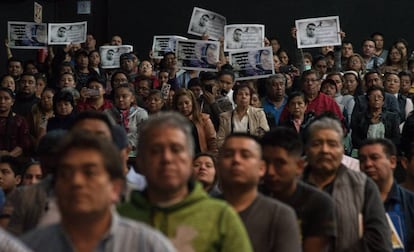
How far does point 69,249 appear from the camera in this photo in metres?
3.92

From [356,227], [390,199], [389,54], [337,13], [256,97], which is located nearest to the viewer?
[356,227]

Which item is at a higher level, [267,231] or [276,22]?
[276,22]

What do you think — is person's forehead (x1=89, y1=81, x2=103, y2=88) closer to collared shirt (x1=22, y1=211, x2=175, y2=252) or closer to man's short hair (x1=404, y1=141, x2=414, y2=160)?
man's short hair (x1=404, y1=141, x2=414, y2=160)

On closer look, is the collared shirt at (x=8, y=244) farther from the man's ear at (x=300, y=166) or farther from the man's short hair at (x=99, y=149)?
the man's ear at (x=300, y=166)

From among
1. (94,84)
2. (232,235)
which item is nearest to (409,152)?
(232,235)

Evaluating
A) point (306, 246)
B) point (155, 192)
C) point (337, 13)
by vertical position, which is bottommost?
point (306, 246)

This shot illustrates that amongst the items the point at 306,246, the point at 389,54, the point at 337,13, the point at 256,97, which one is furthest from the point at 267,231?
the point at 337,13

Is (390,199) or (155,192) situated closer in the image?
(155,192)

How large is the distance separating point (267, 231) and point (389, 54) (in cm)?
1108

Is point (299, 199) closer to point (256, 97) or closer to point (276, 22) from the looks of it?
point (256, 97)

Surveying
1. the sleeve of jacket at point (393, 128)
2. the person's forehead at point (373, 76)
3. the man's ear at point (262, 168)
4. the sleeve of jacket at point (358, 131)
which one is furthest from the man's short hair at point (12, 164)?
the person's forehead at point (373, 76)

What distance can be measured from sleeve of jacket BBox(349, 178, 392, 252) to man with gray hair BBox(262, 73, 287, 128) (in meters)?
6.61

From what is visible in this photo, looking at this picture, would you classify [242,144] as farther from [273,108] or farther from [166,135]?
[273,108]

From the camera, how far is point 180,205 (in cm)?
440
